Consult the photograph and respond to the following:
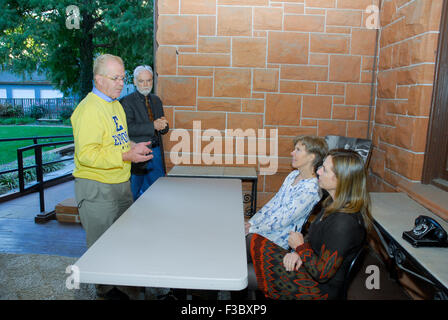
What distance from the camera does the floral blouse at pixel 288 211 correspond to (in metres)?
1.90

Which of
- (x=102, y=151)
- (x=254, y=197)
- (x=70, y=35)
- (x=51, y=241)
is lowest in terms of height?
(x=51, y=241)

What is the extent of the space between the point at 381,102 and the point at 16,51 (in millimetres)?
7123

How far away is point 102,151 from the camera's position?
1761mm

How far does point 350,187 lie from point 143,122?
2.02m

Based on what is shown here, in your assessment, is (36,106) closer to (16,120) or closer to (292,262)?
(16,120)

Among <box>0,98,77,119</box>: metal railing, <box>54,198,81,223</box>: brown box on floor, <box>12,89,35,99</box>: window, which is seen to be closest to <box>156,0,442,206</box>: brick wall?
<box>54,198,81,223</box>: brown box on floor

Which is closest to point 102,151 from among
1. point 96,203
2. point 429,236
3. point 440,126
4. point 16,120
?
point 96,203

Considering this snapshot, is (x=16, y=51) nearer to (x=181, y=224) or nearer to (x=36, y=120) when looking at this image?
(x=36, y=120)

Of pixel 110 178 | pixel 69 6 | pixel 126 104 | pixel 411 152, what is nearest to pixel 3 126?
pixel 69 6

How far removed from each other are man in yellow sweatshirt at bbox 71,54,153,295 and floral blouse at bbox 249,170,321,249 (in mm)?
805

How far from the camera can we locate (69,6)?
6840 millimetres

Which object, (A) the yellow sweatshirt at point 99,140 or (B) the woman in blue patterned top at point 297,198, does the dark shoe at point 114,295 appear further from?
(B) the woman in blue patterned top at point 297,198

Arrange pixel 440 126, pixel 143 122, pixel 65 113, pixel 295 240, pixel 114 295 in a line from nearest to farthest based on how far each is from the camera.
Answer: pixel 295 240 → pixel 114 295 → pixel 440 126 → pixel 143 122 → pixel 65 113

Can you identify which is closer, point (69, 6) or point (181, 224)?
point (181, 224)
